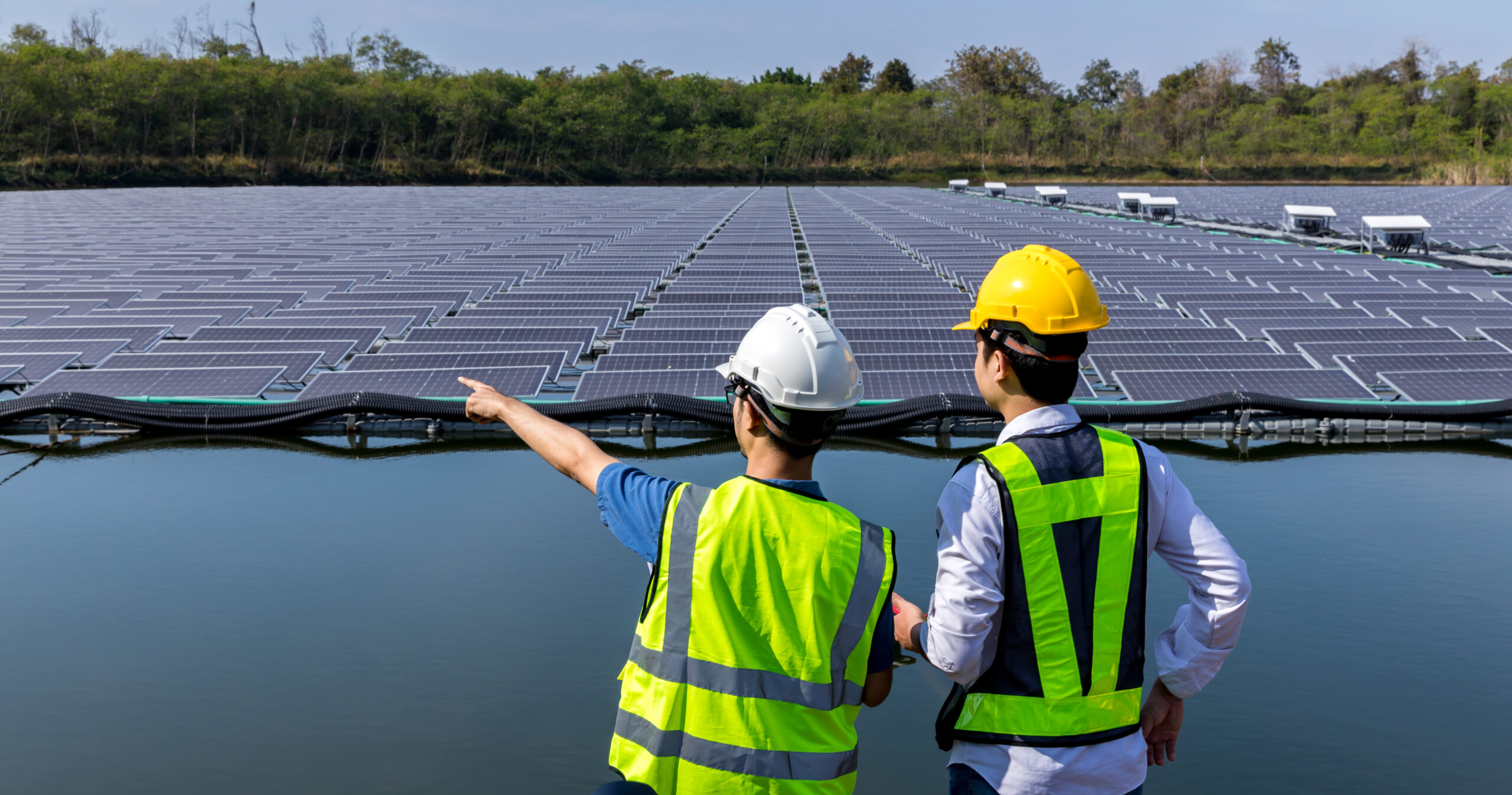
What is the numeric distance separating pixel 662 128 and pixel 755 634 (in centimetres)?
8402

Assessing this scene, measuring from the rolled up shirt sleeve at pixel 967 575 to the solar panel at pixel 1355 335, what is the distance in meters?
9.94

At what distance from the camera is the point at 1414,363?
32.7 ft

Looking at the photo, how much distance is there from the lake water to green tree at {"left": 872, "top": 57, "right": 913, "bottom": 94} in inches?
3865

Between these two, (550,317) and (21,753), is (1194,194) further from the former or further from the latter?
(21,753)

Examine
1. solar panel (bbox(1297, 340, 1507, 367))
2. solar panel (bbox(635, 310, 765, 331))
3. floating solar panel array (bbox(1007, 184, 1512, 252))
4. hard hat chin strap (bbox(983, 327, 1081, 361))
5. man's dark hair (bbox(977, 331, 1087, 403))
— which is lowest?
solar panel (bbox(635, 310, 765, 331))

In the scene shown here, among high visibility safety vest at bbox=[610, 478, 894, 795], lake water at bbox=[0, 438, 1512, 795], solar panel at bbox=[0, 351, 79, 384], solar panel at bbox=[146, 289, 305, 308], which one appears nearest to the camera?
high visibility safety vest at bbox=[610, 478, 894, 795]

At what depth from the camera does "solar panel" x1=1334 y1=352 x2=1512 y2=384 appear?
981cm

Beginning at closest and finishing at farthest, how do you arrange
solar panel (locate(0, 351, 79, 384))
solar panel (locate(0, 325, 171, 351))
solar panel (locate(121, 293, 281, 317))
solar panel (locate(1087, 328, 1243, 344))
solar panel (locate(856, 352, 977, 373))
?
solar panel (locate(856, 352, 977, 373)) < solar panel (locate(0, 351, 79, 384)) < solar panel (locate(1087, 328, 1243, 344)) < solar panel (locate(0, 325, 171, 351)) < solar panel (locate(121, 293, 281, 317))

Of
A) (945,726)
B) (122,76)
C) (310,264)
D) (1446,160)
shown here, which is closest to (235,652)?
(945,726)

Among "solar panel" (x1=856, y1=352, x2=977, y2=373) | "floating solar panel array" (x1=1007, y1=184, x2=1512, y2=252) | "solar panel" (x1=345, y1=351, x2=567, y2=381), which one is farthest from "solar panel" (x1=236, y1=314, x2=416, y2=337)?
"floating solar panel array" (x1=1007, y1=184, x2=1512, y2=252)

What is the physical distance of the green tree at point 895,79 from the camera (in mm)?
101250

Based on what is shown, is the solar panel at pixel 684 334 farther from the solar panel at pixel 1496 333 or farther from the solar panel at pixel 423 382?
the solar panel at pixel 1496 333

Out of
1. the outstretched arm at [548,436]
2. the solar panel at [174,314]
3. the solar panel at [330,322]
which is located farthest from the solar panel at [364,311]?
the outstretched arm at [548,436]

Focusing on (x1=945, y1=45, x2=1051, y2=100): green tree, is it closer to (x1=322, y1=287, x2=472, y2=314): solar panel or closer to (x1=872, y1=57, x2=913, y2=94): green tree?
(x1=872, y1=57, x2=913, y2=94): green tree
